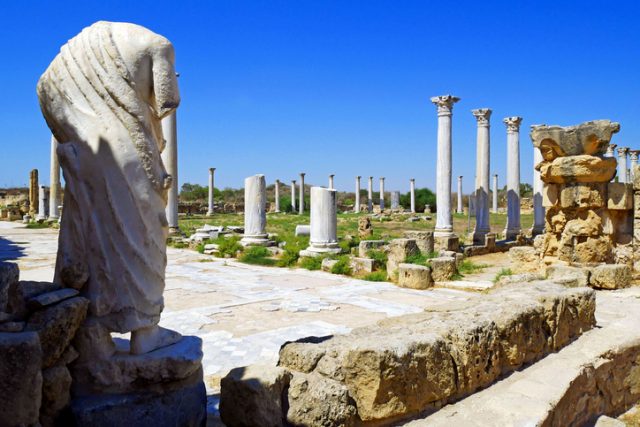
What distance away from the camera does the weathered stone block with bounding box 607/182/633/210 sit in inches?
379

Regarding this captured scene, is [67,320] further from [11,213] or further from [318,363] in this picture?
[11,213]

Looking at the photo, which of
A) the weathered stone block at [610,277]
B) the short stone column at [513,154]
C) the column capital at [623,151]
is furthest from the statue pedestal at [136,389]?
the column capital at [623,151]

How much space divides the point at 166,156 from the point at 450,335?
1572 centimetres

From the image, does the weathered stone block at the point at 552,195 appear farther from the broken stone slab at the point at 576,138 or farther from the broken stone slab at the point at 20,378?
the broken stone slab at the point at 20,378

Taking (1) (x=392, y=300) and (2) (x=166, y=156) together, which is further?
(2) (x=166, y=156)

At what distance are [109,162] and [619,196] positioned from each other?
9.65 metres

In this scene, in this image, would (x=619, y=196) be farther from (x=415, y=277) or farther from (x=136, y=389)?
(x=136, y=389)

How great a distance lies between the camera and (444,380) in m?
3.43

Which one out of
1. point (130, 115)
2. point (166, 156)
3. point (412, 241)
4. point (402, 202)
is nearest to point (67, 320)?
point (130, 115)

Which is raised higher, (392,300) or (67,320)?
(67,320)

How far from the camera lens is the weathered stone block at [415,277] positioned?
10266 millimetres

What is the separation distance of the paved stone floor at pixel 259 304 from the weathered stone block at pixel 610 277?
200 cm

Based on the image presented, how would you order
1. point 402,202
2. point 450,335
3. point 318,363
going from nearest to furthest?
1. point 318,363
2. point 450,335
3. point 402,202

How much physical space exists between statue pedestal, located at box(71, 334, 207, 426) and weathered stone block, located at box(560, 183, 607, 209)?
893 cm
